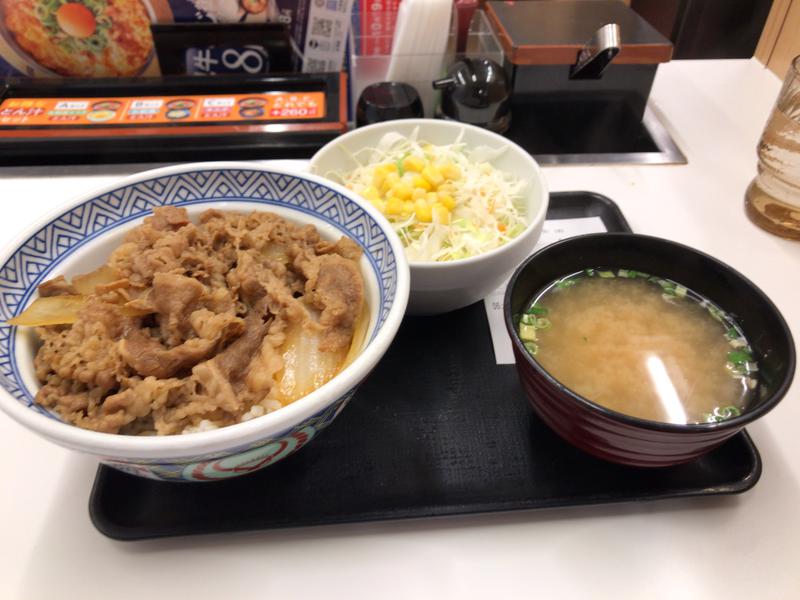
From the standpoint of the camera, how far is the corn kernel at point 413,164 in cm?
160

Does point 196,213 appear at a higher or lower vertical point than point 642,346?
higher

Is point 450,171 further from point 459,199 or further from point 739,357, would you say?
point 739,357

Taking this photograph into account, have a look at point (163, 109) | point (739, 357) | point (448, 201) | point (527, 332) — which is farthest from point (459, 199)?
point (163, 109)

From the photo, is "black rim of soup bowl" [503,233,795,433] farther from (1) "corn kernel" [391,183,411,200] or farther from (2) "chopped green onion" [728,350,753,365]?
(1) "corn kernel" [391,183,411,200]

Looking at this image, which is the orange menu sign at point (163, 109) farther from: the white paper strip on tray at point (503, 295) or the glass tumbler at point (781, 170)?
the glass tumbler at point (781, 170)

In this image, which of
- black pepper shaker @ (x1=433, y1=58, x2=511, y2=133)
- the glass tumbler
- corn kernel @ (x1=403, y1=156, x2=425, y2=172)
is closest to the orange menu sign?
black pepper shaker @ (x1=433, y1=58, x2=511, y2=133)

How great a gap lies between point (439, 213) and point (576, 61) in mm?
1074

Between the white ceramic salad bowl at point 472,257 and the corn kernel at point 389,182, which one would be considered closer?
the white ceramic salad bowl at point 472,257

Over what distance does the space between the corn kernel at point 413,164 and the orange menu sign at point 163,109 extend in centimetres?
64

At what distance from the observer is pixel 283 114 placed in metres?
2.10

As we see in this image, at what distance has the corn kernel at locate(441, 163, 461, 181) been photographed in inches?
62.7

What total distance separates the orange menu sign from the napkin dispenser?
0.81m

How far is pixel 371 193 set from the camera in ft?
5.13

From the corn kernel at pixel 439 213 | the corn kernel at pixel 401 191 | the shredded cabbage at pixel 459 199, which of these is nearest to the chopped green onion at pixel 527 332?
the shredded cabbage at pixel 459 199
